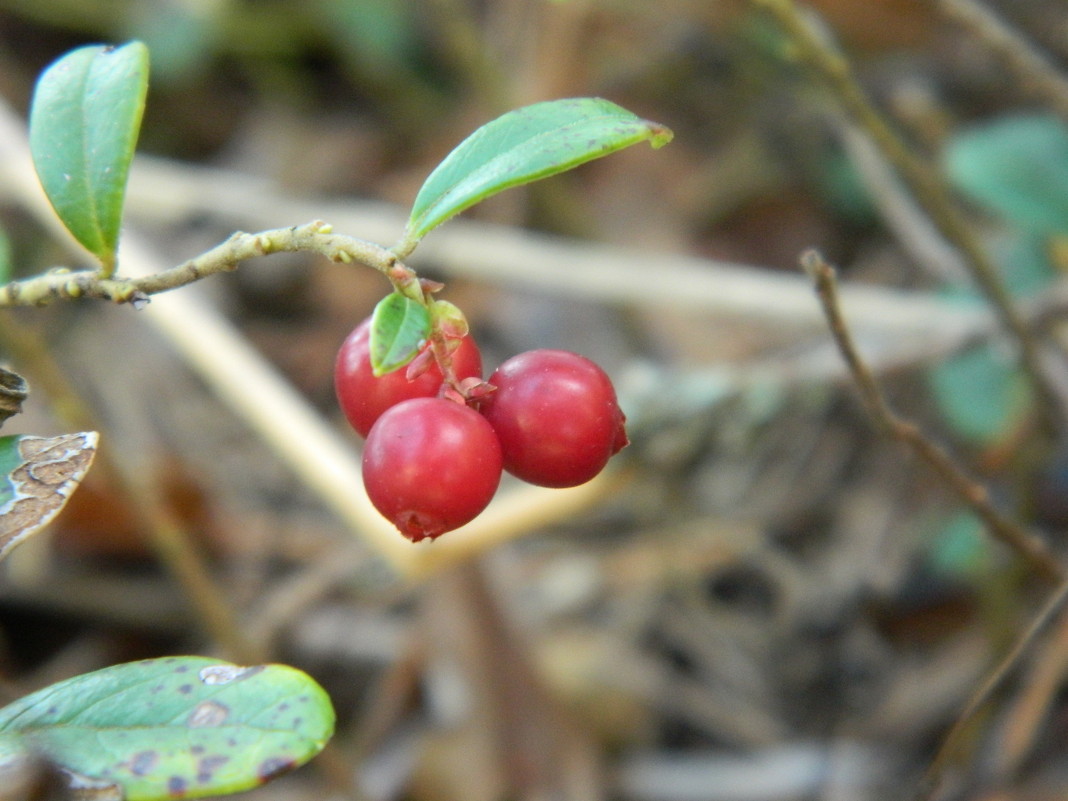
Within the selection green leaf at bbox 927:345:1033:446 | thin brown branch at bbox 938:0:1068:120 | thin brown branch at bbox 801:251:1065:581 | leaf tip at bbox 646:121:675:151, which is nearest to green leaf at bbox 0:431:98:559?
leaf tip at bbox 646:121:675:151

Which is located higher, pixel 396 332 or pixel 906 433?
pixel 396 332

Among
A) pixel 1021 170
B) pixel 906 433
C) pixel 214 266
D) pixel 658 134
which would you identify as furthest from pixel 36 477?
pixel 1021 170

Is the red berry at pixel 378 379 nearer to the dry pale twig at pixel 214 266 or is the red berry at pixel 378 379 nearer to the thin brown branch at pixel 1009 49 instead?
the dry pale twig at pixel 214 266

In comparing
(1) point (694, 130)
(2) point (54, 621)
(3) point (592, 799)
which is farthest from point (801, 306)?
(2) point (54, 621)

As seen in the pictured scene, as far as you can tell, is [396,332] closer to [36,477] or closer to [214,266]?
[214,266]

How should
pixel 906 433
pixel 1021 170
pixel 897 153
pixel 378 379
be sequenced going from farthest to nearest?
pixel 1021 170, pixel 897 153, pixel 906 433, pixel 378 379

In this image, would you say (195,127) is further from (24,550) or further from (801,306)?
(801,306)

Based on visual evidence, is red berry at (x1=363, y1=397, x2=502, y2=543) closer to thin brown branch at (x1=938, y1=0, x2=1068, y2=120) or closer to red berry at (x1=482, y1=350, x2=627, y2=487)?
red berry at (x1=482, y1=350, x2=627, y2=487)
